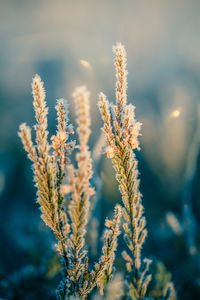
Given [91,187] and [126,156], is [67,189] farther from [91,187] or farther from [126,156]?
[126,156]

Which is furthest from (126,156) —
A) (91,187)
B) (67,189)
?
(67,189)

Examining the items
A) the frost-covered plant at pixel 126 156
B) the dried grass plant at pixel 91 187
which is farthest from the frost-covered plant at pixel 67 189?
the frost-covered plant at pixel 126 156

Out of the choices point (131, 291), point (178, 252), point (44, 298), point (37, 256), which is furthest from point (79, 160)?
point (178, 252)

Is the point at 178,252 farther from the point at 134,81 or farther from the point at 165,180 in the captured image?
the point at 134,81

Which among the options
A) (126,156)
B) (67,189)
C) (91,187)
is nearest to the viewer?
(67,189)

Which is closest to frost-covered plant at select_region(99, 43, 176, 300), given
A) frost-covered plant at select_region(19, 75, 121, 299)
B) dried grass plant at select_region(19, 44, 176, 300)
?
dried grass plant at select_region(19, 44, 176, 300)

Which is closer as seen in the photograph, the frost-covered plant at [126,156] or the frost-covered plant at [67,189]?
the frost-covered plant at [67,189]

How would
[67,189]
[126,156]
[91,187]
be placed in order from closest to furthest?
[67,189] → [91,187] → [126,156]

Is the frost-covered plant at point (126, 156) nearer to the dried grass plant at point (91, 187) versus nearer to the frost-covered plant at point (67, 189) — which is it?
the dried grass plant at point (91, 187)
